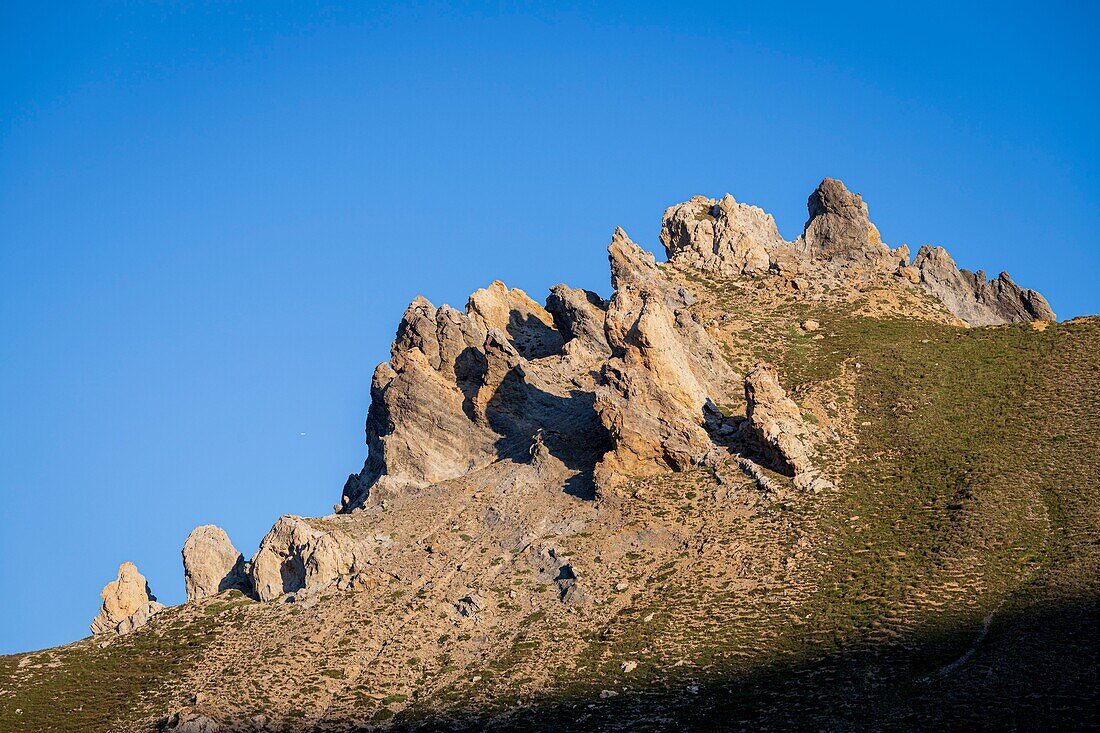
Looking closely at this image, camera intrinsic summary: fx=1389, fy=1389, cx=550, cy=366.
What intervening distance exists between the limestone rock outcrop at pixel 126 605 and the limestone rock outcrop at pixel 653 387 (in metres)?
36.7

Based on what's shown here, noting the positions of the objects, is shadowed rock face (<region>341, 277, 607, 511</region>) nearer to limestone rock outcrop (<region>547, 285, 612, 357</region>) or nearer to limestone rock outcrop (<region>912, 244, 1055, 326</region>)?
limestone rock outcrop (<region>547, 285, 612, 357</region>)

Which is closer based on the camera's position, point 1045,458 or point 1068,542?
point 1068,542

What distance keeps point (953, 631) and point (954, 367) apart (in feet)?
127

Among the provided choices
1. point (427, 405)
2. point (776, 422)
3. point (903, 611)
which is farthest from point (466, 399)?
point (903, 611)

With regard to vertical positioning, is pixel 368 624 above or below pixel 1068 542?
above

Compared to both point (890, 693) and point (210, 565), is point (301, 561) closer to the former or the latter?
point (210, 565)

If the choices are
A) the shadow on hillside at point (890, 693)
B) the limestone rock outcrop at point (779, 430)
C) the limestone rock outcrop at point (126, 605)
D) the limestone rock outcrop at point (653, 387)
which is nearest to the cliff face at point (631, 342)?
the limestone rock outcrop at point (653, 387)

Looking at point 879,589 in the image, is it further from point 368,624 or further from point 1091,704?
point 368,624

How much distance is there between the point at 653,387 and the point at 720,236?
34.1 meters

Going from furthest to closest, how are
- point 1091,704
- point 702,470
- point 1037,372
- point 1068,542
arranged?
1. point 1037,372
2. point 702,470
3. point 1068,542
4. point 1091,704

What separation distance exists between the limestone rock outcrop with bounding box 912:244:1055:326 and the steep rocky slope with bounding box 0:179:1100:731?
1.19 ft

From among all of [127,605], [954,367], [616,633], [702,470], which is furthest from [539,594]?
[954,367]

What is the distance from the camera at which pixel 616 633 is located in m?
91.8

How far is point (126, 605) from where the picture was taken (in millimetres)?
108750
